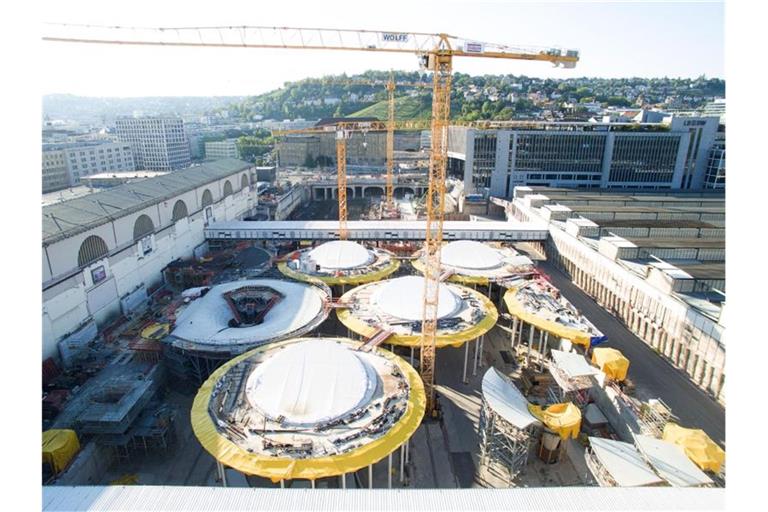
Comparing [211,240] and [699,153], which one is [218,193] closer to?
[211,240]

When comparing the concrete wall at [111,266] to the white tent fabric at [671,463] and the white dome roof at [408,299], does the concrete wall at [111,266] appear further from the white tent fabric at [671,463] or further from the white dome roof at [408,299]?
the white tent fabric at [671,463]

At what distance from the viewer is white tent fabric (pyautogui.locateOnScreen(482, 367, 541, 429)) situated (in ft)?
89.8

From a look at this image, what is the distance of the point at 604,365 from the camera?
35094 millimetres

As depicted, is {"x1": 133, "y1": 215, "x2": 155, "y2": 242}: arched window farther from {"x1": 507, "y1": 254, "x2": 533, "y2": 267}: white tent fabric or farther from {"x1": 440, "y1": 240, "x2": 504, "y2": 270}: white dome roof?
{"x1": 507, "y1": 254, "x2": 533, "y2": 267}: white tent fabric

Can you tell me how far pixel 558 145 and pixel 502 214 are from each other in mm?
19825

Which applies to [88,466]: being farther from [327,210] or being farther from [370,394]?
[327,210]

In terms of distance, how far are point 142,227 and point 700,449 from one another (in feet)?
197

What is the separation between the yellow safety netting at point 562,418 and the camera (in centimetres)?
2894

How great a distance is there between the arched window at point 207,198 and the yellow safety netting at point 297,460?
159ft

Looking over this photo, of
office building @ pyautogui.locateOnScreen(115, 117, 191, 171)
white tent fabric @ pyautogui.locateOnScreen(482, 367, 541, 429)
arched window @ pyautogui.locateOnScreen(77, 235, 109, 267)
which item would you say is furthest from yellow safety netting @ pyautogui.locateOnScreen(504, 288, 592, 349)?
office building @ pyautogui.locateOnScreen(115, 117, 191, 171)

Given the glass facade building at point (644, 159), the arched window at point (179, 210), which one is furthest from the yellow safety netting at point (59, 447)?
the glass facade building at point (644, 159)

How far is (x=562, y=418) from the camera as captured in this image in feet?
97.4

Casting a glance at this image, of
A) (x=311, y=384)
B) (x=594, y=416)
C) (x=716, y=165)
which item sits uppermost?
(x=716, y=165)

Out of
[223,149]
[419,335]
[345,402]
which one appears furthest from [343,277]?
[223,149]
